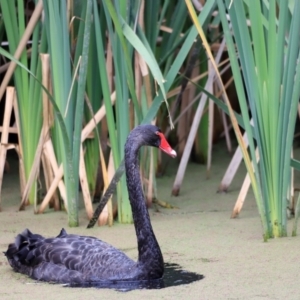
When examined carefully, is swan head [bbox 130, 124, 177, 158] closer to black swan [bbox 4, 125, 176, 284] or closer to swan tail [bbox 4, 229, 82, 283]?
black swan [bbox 4, 125, 176, 284]

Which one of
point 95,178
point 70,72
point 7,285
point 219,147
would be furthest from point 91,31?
point 219,147

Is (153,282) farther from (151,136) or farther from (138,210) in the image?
(151,136)

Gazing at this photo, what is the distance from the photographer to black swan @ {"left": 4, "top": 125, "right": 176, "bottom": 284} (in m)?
3.38

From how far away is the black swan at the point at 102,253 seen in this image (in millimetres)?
3375

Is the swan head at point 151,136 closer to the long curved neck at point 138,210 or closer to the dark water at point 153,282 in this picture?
the long curved neck at point 138,210

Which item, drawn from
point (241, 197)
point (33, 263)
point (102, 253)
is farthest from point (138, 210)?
point (241, 197)

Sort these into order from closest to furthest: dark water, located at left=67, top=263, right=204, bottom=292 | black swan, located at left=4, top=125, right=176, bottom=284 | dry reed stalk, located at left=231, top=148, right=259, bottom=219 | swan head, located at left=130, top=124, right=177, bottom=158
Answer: dark water, located at left=67, top=263, right=204, bottom=292, black swan, located at left=4, top=125, right=176, bottom=284, swan head, located at left=130, top=124, right=177, bottom=158, dry reed stalk, located at left=231, top=148, right=259, bottom=219

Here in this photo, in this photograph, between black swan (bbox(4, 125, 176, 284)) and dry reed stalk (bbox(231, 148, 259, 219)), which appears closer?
black swan (bbox(4, 125, 176, 284))

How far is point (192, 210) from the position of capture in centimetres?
471

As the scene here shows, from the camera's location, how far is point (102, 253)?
11.4ft

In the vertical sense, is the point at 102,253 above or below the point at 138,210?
below

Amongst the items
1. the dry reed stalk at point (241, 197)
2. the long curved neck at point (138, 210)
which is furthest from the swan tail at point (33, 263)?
the dry reed stalk at point (241, 197)

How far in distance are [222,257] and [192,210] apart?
1.10m

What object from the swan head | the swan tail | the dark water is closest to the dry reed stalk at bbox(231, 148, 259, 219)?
the swan head
